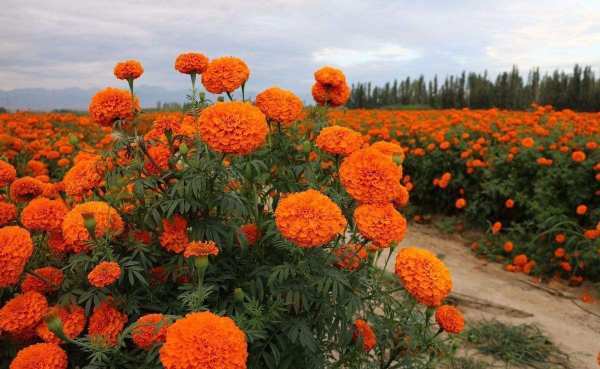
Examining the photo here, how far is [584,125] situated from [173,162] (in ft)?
20.7

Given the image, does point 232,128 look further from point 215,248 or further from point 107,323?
point 107,323

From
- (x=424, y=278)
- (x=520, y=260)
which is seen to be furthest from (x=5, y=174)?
(x=520, y=260)

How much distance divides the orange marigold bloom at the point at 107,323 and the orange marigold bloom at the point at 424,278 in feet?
3.46

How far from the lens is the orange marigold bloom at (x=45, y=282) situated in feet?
6.12

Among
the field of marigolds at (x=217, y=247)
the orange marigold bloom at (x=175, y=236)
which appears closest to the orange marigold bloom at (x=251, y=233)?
the field of marigolds at (x=217, y=247)

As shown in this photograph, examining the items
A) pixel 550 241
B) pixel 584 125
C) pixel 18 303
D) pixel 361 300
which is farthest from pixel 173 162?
pixel 584 125

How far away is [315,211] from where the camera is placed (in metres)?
1.50

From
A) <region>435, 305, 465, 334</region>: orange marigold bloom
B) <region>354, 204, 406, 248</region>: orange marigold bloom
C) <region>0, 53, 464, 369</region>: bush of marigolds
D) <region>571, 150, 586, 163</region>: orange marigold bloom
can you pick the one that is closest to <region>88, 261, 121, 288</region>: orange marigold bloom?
<region>0, 53, 464, 369</region>: bush of marigolds

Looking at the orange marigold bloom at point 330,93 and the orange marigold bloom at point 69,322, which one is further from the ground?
the orange marigold bloom at point 330,93

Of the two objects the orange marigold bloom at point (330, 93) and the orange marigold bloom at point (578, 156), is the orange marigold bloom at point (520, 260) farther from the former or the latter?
the orange marigold bloom at point (330, 93)

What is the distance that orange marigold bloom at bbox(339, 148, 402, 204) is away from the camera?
66.1 inches

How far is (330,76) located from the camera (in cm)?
233

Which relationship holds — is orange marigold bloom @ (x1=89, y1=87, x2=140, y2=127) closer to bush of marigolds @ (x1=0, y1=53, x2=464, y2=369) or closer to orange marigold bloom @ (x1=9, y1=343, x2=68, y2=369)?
bush of marigolds @ (x1=0, y1=53, x2=464, y2=369)

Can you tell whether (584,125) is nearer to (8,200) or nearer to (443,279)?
(443,279)
